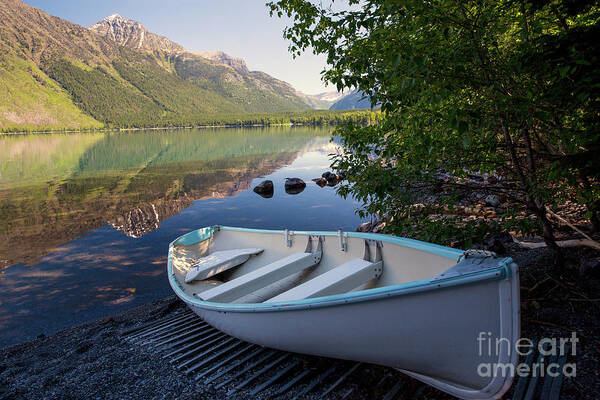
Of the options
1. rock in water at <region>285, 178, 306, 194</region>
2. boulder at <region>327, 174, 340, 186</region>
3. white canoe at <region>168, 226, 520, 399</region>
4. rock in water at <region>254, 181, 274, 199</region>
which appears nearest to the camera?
white canoe at <region>168, 226, 520, 399</region>

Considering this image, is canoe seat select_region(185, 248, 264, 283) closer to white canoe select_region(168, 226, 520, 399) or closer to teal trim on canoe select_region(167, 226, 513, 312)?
white canoe select_region(168, 226, 520, 399)

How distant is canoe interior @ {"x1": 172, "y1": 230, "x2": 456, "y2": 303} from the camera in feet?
16.1

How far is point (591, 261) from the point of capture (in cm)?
501

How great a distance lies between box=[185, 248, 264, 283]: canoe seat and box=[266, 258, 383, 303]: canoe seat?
125 inches

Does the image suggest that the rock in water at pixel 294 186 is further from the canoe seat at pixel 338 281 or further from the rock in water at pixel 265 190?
the canoe seat at pixel 338 281

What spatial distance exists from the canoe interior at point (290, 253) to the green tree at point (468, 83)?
80cm

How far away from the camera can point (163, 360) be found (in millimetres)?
5562

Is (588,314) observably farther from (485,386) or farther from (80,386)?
(80,386)

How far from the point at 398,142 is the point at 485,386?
12.3 ft

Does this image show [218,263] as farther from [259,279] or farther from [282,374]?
[282,374]

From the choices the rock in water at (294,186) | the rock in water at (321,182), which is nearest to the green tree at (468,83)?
the rock in water at (294,186)

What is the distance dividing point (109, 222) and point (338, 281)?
17.3m

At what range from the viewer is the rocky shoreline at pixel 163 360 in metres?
4.04

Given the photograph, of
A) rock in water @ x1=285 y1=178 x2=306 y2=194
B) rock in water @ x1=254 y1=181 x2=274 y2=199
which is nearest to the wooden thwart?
rock in water @ x1=254 y1=181 x2=274 y2=199
